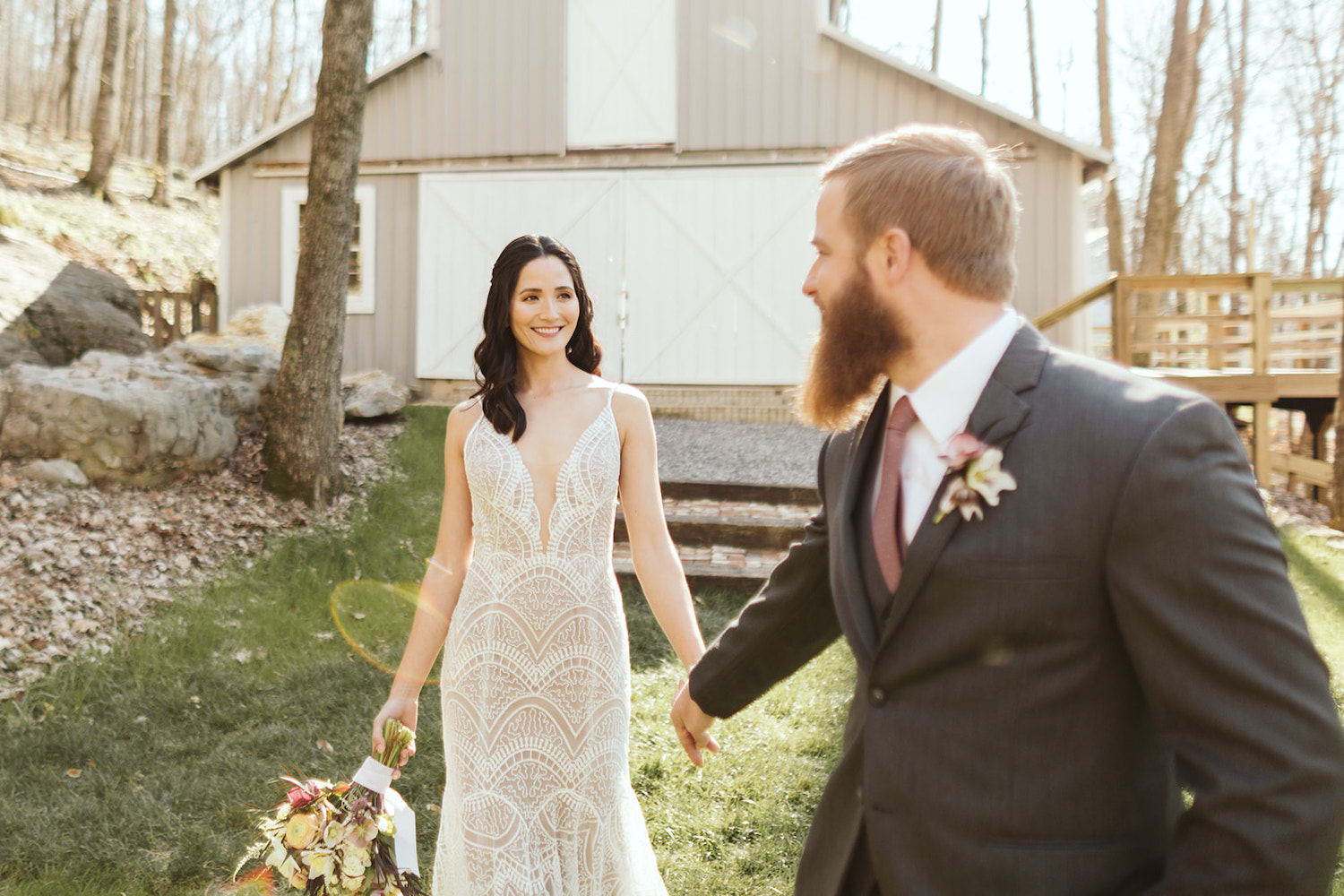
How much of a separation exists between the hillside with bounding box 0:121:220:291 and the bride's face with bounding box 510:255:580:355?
14230mm

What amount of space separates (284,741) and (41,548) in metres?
2.92

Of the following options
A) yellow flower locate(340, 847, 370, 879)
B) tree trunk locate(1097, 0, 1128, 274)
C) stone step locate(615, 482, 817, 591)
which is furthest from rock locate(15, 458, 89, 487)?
tree trunk locate(1097, 0, 1128, 274)

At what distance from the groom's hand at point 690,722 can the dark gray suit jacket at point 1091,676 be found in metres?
0.60

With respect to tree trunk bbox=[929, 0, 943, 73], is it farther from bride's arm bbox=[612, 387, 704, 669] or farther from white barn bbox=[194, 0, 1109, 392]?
bride's arm bbox=[612, 387, 704, 669]

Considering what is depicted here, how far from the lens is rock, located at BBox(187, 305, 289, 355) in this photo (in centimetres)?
1319

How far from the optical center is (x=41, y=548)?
6.84 metres

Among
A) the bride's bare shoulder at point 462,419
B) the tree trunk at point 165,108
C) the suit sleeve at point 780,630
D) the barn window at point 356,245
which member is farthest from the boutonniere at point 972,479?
the tree trunk at point 165,108

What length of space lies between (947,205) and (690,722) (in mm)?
1333

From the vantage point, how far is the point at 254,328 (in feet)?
44.4

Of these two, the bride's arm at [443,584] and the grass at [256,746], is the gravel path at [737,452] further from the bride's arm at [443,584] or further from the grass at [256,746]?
the bride's arm at [443,584]

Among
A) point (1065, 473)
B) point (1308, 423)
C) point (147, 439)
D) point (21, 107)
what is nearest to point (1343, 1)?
point (1308, 423)

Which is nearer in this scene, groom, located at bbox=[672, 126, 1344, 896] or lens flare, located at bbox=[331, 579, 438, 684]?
groom, located at bbox=[672, 126, 1344, 896]

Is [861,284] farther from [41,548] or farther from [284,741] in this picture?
[41,548]

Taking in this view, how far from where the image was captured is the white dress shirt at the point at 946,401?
1.70m
